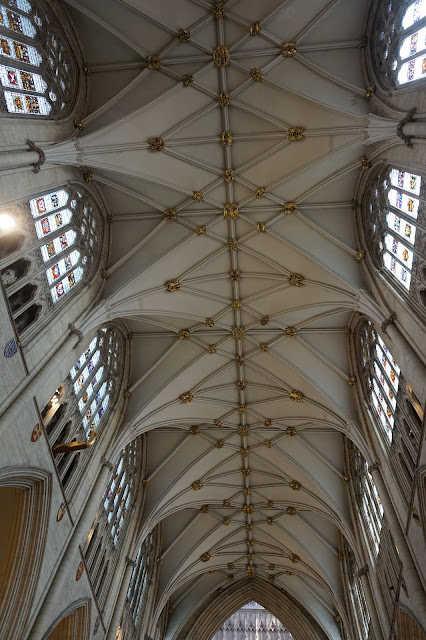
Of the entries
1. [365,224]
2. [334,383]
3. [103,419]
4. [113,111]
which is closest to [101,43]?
[113,111]

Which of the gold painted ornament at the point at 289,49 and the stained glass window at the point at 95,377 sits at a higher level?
the gold painted ornament at the point at 289,49

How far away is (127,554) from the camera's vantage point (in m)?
16.6

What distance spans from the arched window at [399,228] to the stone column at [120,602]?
1190 cm

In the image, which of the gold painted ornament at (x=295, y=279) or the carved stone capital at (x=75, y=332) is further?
the gold painted ornament at (x=295, y=279)

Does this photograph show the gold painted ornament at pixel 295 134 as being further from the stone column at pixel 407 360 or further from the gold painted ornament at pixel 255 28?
the stone column at pixel 407 360

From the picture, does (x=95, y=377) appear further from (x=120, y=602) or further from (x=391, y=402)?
(x=391, y=402)

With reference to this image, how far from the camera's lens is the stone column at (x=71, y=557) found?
10.4 meters

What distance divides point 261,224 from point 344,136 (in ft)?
11.9

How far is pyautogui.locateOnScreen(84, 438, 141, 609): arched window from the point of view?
45.9 feet

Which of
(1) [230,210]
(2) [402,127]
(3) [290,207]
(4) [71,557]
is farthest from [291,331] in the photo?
(4) [71,557]

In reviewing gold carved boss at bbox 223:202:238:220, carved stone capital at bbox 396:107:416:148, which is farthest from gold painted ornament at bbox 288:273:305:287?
carved stone capital at bbox 396:107:416:148

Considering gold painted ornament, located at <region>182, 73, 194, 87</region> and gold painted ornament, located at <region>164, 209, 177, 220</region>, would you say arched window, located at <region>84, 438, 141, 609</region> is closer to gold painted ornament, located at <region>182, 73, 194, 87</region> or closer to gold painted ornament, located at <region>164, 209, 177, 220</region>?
gold painted ornament, located at <region>164, 209, 177, 220</region>

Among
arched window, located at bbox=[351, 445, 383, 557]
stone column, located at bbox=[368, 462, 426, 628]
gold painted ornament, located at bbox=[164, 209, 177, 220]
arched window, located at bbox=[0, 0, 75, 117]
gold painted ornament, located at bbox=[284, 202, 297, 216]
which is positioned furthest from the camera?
gold painted ornament, located at bbox=[164, 209, 177, 220]

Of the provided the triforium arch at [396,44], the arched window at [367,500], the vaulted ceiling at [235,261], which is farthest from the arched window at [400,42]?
the arched window at [367,500]
